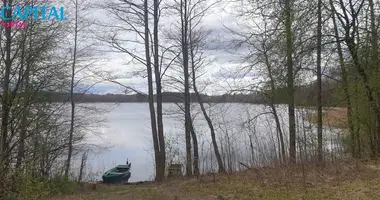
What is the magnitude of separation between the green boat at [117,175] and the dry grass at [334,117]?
10.7 m

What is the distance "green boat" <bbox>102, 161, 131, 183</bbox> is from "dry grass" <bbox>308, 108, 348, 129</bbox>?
423 inches

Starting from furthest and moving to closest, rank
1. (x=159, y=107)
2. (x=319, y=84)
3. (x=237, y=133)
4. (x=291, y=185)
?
1. (x=159, y=107)
2. (x=237, y=133)
3. (x=319, y=84)
4. (x=291, y=185)

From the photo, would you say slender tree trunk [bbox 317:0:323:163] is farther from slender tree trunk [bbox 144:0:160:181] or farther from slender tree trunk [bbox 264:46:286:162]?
slender tree trunk [bbox 144:0:160:181]

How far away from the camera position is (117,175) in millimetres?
17828

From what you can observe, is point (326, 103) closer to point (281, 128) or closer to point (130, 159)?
point (281, 128)

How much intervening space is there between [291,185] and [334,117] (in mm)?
4710

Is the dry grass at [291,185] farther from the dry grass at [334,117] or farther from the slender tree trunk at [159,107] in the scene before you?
the slender tree trunk at [159,107]

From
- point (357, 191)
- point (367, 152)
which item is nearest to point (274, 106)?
point (367, 152)

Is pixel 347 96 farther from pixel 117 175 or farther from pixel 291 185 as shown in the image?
pixel 117 175

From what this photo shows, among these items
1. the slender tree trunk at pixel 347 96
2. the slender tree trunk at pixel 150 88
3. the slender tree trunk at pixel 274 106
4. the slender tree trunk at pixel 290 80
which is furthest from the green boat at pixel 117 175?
the slender tree trunk at pixel 347 96

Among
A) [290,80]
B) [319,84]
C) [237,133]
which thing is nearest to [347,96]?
[319,84]

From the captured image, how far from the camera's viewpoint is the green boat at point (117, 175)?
58.2 ft

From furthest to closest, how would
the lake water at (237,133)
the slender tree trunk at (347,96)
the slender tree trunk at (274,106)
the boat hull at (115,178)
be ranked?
the boat hull at (115,178) < the lake water at (237,133) < the slender tree trunk at (274,106) < the slender tree trunk at (347,96)

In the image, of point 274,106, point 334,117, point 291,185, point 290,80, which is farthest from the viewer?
point 274,106
